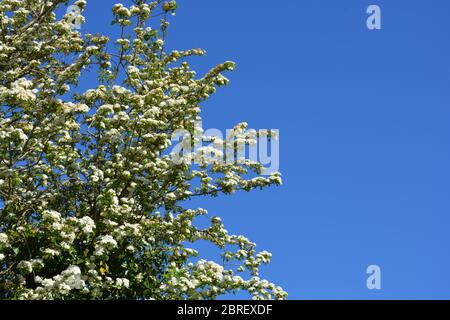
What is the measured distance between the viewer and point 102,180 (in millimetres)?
14016

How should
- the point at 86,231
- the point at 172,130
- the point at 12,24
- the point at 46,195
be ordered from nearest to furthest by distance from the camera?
the point at 86,231
the point at 46,195
the point at 172,130
the point at 12,24

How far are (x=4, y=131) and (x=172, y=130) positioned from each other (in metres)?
3.74

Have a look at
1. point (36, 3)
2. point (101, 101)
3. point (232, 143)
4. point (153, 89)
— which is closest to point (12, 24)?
point (36, 3)

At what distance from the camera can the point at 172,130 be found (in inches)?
587

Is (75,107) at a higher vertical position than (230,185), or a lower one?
higher

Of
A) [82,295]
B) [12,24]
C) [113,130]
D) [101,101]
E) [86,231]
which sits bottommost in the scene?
[82,295]

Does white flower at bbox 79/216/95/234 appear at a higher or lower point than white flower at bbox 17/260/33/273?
higher

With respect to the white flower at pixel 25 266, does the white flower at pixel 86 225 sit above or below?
above

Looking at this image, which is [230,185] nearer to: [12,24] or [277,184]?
[277,184]

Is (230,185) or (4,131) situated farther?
(230,185)

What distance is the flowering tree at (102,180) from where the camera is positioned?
512 inches

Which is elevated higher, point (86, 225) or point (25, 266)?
point (86, 225)

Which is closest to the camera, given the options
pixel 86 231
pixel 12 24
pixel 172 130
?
pixel 86 231

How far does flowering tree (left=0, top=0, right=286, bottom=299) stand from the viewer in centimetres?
1300
